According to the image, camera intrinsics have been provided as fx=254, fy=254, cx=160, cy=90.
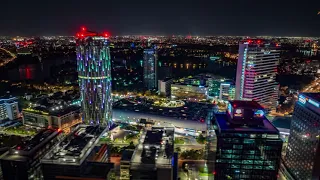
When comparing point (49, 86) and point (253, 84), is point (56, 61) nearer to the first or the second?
point (49, 86)

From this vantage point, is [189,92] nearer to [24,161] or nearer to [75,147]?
[75,147]

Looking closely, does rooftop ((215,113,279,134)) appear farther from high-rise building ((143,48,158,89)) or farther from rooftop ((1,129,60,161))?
high-rise building ((143,48,158,89))

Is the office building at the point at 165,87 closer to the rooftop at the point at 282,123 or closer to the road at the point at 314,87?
the rooftop at the point at 282,123

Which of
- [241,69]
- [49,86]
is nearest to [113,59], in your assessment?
[49,86]

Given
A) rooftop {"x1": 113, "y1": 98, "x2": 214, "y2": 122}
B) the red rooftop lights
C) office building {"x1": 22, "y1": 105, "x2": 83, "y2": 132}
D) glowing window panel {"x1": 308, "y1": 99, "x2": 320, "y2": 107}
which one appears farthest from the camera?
rooftop {"x1": 113, "y1": 98, "x2": 214, "y2": 122}

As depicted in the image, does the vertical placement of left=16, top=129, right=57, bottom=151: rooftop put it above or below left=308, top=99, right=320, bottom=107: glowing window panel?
below

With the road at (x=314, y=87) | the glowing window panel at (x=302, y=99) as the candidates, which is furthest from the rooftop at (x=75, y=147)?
the road at (x=314, y=87)

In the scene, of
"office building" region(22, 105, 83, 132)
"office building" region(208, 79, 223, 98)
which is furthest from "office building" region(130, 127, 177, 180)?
"office building" region(208, 79, 223, 98)
